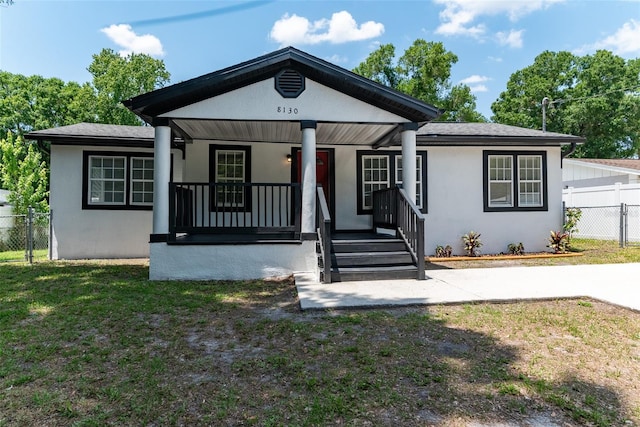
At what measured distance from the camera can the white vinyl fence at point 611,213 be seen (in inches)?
445

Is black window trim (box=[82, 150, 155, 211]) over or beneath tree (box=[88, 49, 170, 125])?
beneath

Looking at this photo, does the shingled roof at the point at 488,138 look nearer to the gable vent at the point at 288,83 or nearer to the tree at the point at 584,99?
the gable vent at the point at 288,83

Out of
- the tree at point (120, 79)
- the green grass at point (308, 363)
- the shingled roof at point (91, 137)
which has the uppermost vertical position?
the tree at point (120, 79)

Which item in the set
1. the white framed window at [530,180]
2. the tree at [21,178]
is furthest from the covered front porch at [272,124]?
the tree at [21,178]

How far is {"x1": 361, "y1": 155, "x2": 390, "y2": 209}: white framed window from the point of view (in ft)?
30.8

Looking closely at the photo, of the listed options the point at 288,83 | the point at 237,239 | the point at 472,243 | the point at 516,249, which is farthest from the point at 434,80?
the point at 237,239

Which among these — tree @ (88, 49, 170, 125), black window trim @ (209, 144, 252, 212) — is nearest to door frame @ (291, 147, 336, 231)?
black window trim @ (209, 144, 252, 212)

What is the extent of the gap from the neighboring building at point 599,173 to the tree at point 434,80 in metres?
7.75

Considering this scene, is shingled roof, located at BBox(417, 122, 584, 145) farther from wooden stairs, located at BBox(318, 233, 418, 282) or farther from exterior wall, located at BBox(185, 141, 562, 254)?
wooden stairs, located at BBox(318, 233, 418, 282)

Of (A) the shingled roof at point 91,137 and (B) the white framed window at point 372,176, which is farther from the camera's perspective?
(B) the white framed window at point 372,176

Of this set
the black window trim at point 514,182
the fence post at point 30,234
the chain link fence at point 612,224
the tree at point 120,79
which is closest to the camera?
the fence post at point 30,234

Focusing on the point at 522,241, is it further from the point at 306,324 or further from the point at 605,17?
the point at 605,17

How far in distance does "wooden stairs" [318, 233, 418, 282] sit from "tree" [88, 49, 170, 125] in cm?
2133

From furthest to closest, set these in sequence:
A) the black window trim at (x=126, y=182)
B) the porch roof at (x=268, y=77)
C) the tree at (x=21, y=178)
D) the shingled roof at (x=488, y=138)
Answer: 1. the tree at (x=21, y=178)
2. the shingled roof at (x=488, y=138)
3. the black window trim at (x=126, y=182)
4. the porch roof at (x=268, y=77)
